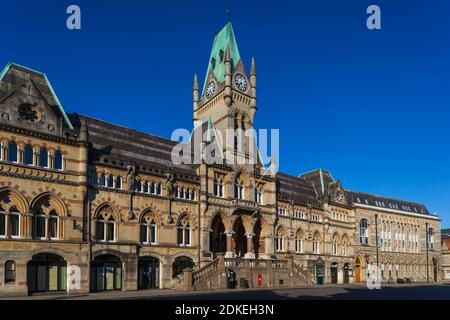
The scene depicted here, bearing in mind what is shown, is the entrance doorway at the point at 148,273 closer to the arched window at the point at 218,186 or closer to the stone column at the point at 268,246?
the arched window at the point at 218,186

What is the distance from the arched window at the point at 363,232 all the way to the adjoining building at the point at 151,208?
0.33 meters

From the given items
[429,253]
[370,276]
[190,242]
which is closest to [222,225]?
[190,242]

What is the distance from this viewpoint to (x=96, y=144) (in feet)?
132

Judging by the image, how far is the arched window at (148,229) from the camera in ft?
134

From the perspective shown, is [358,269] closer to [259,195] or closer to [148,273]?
[259,195]

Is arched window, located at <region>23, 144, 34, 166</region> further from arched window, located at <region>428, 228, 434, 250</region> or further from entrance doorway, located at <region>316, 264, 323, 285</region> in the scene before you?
→ arched window, located at <region>428, 228, 434, 250</region>

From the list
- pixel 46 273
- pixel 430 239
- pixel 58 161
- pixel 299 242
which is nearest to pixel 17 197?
pixel 58 161

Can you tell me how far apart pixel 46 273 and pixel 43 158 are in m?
9.11

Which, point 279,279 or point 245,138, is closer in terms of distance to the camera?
point 279,279

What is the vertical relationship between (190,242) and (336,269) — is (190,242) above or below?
above
